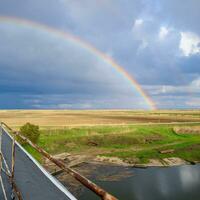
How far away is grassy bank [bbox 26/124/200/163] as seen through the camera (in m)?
45.8

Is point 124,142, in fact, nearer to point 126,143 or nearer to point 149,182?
point 126,143

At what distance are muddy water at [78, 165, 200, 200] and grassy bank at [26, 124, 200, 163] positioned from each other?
4.40 m

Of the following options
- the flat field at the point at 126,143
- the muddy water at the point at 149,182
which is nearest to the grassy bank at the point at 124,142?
the flat field at the point at 126,143

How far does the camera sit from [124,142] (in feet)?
174

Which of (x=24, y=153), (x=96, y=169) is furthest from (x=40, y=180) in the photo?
(x=96, y=169)

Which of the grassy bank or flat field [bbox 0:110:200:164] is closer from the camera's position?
flat field [bbox 0:110:200:164]

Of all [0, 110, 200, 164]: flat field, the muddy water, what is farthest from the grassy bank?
the muddy water

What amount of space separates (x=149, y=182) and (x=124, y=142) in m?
18.7

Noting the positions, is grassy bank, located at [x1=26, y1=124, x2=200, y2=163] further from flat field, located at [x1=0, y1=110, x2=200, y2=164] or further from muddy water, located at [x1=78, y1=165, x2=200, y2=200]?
muddy water, located at [x1=78, y1=165, x2=200, y2=200]

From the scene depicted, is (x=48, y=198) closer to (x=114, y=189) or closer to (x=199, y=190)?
(x=114, y=189)

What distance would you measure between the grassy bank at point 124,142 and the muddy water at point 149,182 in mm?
4403

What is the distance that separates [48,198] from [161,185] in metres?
29.6

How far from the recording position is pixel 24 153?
1234 centimetres

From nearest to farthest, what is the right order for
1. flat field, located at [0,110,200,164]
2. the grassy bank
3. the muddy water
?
the muddy water, flat field, located at [0,110,200,164], the grassy bank
